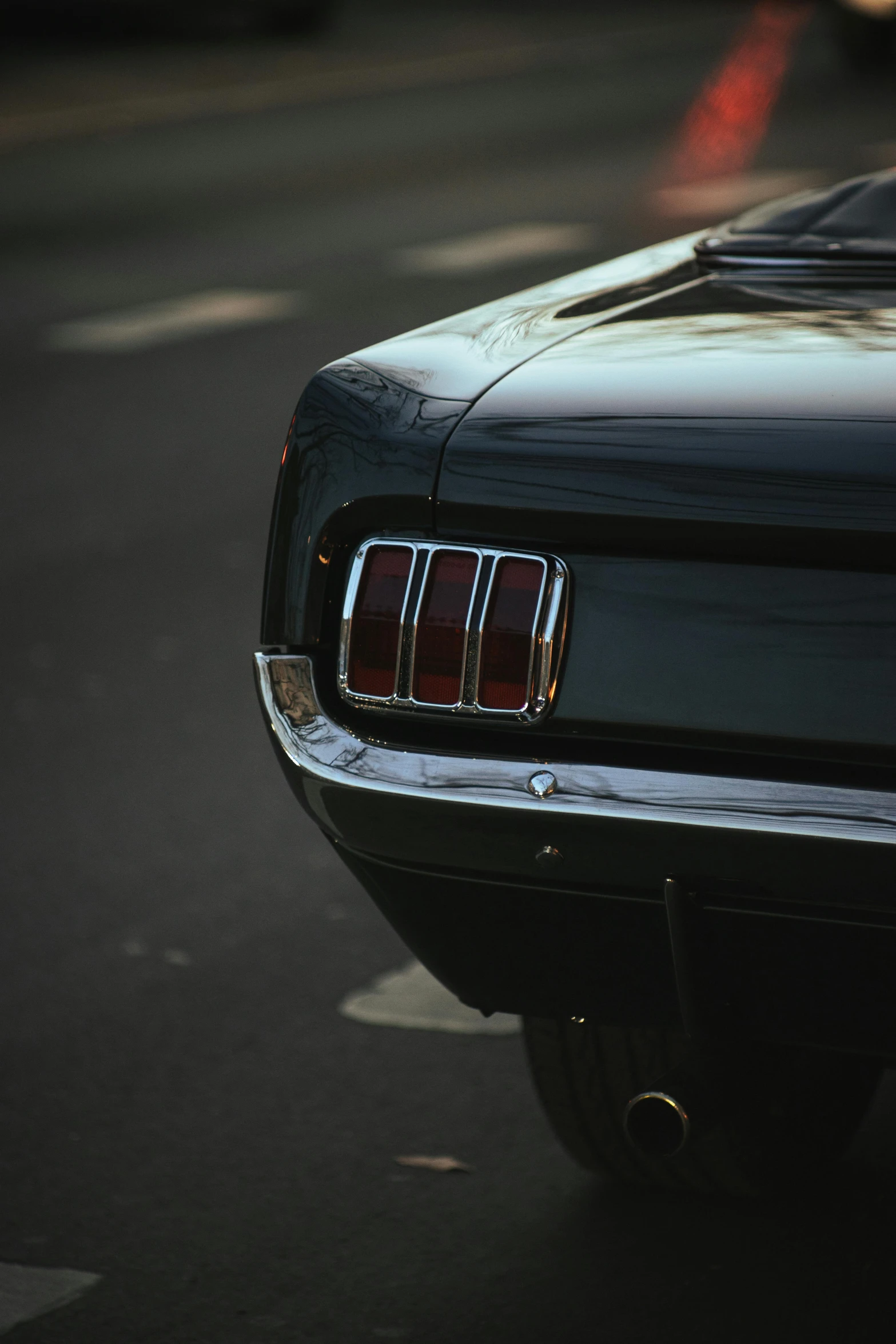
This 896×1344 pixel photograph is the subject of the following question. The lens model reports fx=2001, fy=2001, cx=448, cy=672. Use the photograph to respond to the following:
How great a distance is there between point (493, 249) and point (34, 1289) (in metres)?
11.3

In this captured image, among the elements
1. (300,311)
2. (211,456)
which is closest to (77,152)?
(300,311)

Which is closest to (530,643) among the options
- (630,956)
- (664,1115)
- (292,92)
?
(630,956)

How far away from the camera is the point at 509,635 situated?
7.98ft

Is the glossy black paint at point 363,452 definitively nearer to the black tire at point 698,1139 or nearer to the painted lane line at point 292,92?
the black tire at point 698,1139

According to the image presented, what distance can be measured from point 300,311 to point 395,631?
9265 mm

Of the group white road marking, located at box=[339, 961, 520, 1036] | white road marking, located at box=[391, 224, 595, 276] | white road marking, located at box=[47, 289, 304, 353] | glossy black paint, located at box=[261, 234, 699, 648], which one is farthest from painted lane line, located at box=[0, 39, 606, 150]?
glossy black paint, located at box=[261, 234, 699, 648]

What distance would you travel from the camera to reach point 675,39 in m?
28.5

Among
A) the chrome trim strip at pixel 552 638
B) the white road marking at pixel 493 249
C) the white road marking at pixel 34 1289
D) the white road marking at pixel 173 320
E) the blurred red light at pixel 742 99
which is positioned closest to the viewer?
the chrome trim strip at pixel 552 638

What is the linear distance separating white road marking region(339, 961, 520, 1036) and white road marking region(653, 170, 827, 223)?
1107 centimetres

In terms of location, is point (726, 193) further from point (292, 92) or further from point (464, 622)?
point (464, 622)

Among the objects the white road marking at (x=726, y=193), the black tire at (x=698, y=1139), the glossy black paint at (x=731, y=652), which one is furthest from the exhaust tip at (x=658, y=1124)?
the white road marking at (x=726, y=193)

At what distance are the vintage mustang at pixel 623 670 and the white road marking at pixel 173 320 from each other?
27.7 feet

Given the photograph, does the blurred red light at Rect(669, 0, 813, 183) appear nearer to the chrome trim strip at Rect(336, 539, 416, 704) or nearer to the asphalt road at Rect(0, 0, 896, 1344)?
the asphalt road at Rect(0, 0, 896, 1344)

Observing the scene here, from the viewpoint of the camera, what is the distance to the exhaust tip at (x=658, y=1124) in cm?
252
